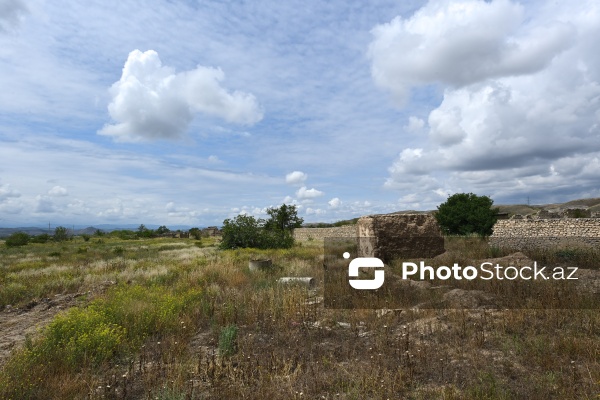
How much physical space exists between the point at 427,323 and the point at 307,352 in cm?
228

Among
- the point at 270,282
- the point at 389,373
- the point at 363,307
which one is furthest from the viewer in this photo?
the point at 270,282

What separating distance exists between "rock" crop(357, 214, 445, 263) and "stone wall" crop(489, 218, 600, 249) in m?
9.66

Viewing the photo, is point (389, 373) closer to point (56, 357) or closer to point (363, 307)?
point (363, 307)

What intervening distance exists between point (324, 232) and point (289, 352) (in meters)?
39.1

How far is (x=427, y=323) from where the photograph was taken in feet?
21.1

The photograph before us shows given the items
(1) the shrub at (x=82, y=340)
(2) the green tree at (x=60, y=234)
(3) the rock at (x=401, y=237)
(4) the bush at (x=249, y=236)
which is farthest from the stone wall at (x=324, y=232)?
(1) the shrub at (x=82, y=340)

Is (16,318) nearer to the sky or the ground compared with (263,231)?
nearer to the ground

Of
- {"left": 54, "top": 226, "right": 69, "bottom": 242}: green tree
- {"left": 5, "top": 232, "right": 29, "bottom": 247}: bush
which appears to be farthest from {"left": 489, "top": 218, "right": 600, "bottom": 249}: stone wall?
{"left": 54, "top": 226, "right": 69, "bottom": 242}: green tree

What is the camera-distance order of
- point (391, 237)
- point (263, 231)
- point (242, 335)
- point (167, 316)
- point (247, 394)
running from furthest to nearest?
point (263, 231), point (391, 237), point (167, 316), point (242, 335), point (247, 394)

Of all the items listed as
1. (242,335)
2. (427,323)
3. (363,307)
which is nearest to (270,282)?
(363,307)

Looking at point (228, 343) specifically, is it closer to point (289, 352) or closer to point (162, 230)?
point (289, 352)

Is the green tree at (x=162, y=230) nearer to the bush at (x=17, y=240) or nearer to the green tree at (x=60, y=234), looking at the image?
the green tree at (x=60, y=234)

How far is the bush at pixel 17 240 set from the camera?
123 feet

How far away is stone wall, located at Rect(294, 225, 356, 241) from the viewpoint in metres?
39.8
